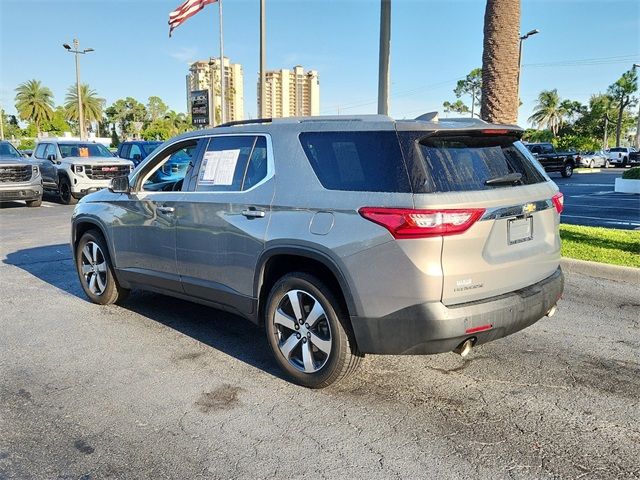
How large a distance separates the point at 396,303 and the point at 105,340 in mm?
2901

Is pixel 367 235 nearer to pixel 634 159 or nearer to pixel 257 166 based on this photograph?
pixel 257 166

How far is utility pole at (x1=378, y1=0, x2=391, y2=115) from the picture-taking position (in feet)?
30.3

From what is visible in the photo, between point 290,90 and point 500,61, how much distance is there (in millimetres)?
35862

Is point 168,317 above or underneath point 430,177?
underneath

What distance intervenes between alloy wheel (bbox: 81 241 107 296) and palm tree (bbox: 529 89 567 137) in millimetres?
89770

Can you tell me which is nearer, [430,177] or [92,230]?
[430,177]

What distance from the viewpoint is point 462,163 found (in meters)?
3.43

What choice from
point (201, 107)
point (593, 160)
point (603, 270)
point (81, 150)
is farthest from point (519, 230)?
point (593, 160)

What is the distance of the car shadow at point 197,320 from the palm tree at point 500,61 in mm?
7639

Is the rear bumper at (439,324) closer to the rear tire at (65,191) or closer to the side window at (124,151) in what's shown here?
the rear tire at (65,191)

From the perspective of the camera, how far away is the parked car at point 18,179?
594 inches

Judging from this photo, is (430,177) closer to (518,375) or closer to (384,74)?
(518,375)

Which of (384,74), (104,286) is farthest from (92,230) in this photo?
(384,74)

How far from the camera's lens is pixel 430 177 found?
10.6 ft
